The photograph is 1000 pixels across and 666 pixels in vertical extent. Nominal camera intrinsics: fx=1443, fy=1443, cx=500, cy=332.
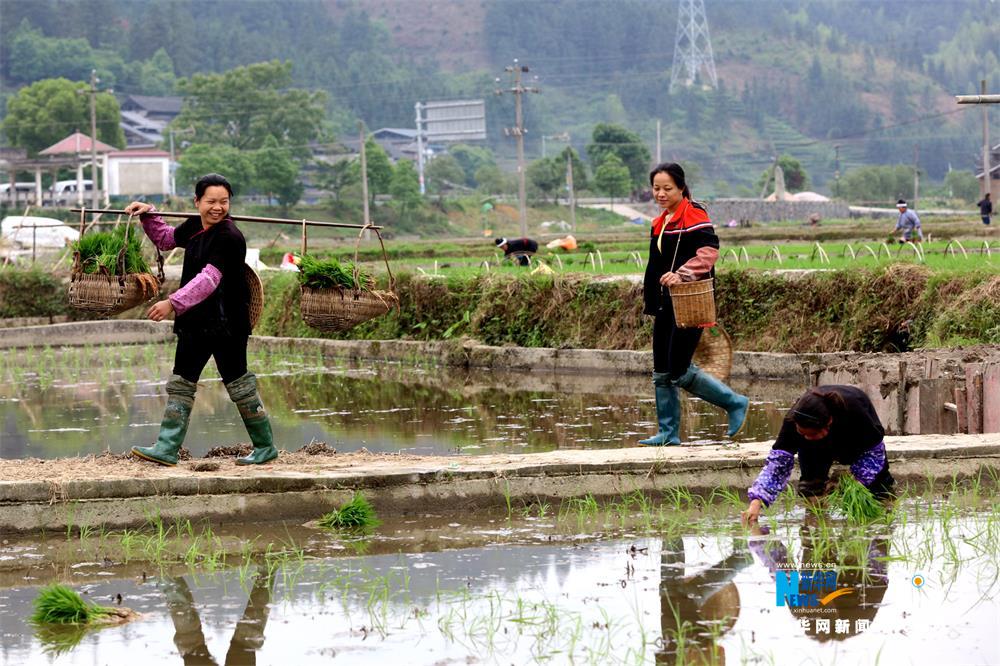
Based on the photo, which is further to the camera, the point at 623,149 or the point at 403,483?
the point at 623,149

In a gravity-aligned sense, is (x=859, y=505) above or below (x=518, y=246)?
below

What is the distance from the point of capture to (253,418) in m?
7.44

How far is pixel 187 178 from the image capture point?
8081 cm

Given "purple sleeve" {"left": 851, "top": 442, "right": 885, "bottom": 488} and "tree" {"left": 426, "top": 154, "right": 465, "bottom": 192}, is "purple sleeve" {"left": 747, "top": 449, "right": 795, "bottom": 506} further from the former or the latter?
"tree" {"left": 426, "top": 154, "right": 465, "bottom": 192}

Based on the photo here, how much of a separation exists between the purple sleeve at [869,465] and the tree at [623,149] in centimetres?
8718

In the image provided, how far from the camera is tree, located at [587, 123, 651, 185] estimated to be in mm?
93438

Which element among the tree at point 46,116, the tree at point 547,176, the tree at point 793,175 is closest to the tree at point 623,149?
the tree at point 547,176

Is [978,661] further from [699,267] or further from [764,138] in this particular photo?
[764,138]

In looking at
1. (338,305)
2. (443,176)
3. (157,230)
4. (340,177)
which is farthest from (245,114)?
(157,230)

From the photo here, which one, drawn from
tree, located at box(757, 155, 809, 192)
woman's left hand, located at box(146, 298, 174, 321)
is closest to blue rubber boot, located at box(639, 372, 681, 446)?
woman's left hand, located at box(146, 298, 174, 321)

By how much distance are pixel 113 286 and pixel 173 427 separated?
1494mm

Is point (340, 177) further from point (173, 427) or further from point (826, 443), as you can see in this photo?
point (826, 443)

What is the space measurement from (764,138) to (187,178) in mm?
93138

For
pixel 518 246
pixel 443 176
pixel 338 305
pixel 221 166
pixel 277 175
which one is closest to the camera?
pixel 338 305
